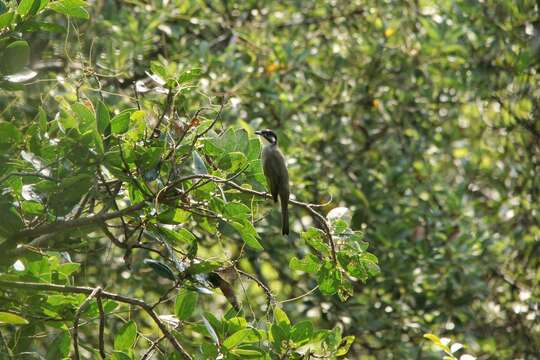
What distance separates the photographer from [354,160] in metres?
6.90

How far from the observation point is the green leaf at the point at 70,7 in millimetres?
2996

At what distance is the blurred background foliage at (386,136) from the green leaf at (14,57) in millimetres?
2434

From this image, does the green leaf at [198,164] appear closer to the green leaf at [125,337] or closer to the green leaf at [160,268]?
the green leaf at [160,268]

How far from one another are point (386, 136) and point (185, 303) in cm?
440

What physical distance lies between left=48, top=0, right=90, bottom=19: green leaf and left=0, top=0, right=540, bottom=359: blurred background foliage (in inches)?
92.7

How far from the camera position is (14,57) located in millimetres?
2922

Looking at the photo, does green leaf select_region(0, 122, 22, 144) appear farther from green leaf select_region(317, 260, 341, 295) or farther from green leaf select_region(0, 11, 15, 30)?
green leaf select_region(317, 260, 341, 295)

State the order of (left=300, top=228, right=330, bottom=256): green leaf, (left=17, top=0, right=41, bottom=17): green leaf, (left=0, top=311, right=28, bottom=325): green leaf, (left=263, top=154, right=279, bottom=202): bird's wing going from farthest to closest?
(left=263, top=154, right=279, bottom=202): bird's wing
(left=300, top=228, right=330, bottom=256): green leaf
(left=17, top=0, right=41, bottom=17): green leaf
(left=0, top=311, right=28, bottom=325): green leaf

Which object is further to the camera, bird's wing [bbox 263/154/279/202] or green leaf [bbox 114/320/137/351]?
bird's wing [bbox 263/154/279/202]

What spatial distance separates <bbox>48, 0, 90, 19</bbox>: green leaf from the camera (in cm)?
300

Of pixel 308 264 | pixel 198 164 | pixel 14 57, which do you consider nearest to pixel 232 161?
pixel 198 164

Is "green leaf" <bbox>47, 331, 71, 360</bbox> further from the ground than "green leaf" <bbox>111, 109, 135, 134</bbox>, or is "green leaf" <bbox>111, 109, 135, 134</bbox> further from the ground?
"green leaf" <bbox>111, 109, 135, 134</bbox>

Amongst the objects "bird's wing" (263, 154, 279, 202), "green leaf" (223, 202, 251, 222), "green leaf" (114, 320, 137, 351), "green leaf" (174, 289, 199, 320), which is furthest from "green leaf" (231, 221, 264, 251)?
"bird's wing" (263, 154, 279, 202)

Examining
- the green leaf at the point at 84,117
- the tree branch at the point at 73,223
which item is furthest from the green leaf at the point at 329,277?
the green leaf at the point at 84,117
